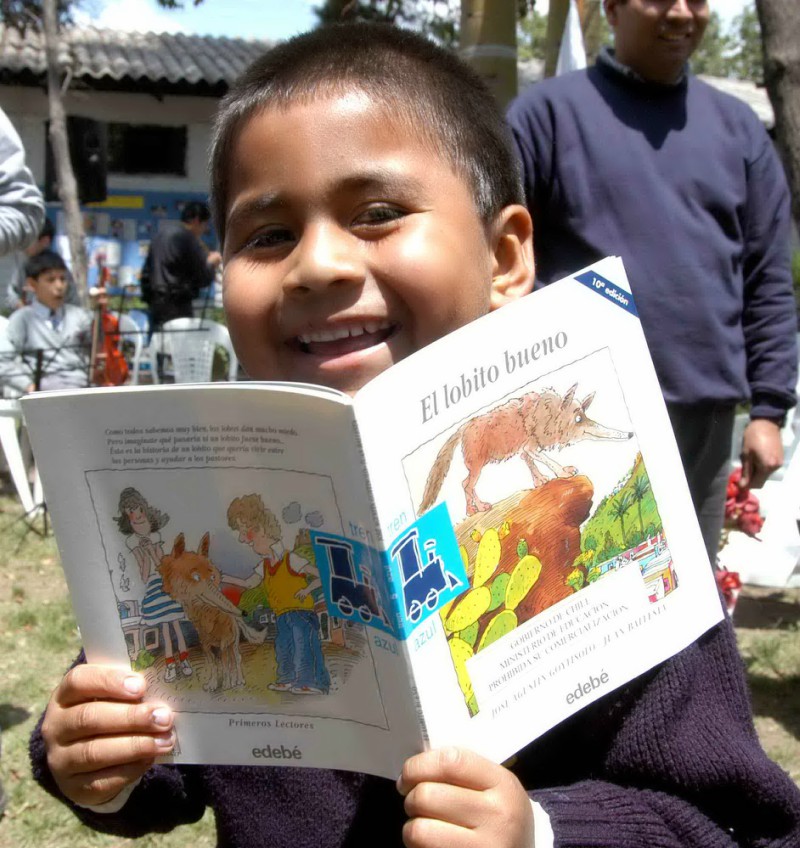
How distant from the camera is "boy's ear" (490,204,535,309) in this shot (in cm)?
117

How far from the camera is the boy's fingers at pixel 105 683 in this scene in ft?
2.99

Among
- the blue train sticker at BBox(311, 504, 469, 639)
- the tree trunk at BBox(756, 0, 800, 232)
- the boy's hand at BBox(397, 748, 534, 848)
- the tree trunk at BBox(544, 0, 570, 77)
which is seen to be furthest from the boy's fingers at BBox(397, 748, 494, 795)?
the tree trunk at BBox(544, 0, 570, 77)

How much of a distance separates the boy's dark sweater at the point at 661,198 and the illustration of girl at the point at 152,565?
1.48 metres

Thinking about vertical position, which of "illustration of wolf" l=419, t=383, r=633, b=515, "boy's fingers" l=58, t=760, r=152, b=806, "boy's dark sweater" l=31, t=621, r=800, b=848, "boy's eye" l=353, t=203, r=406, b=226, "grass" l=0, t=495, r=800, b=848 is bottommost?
"grass" l=0, t=495, r=800, b=848

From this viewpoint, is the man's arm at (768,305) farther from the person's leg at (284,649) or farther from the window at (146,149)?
the window at (146,149)

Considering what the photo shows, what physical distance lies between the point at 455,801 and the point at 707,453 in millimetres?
1668

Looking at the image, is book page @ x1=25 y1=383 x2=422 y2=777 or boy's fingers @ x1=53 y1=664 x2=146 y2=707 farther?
boy's fingers @ x1=53 y1=664 x2=146 y2=707

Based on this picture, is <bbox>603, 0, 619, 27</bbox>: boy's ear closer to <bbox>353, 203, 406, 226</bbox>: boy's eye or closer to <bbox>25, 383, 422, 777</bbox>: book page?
<bbox>353, 203, 406, 226</bbox>: boy's eye

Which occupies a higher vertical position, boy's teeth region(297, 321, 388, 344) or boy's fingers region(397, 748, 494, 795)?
boy's teeth region(297, 321, 388, 344)

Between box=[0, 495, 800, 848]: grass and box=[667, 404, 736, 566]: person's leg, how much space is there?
763mm

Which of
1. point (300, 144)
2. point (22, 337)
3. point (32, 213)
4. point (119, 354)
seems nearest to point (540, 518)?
point (300, 144)

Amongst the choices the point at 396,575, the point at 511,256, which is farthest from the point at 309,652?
the point at 511,256

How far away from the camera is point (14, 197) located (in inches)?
95.4

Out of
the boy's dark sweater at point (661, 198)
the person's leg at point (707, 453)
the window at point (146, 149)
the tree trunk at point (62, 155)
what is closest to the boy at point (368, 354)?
the boy's dark sweater at point (661, 198)
